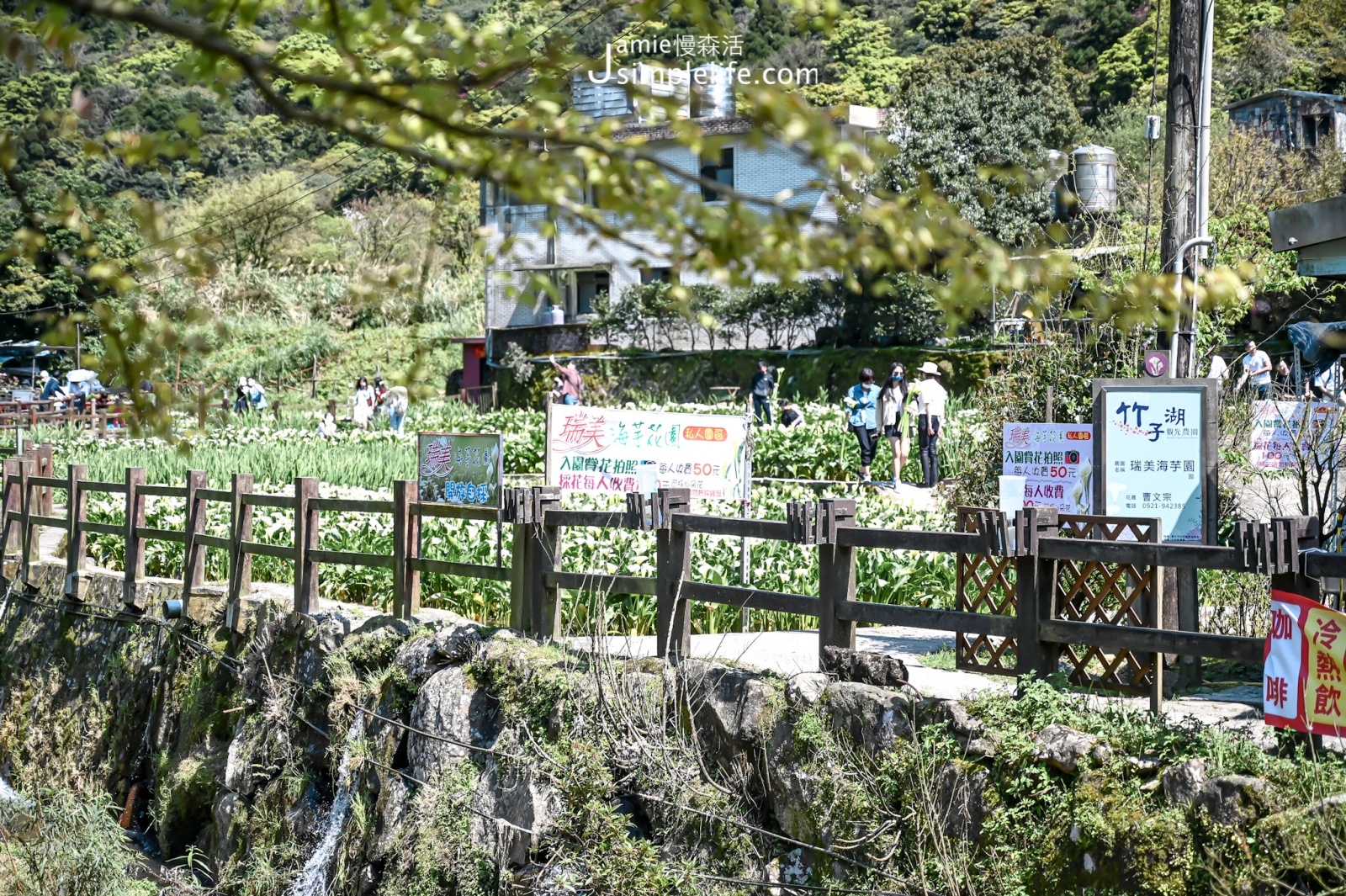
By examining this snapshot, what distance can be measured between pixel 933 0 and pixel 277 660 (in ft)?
225

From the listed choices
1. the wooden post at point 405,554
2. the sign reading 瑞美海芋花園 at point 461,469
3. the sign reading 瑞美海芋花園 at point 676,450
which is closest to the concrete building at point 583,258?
the sign reading 瑞美海芋花園 at point 676,450

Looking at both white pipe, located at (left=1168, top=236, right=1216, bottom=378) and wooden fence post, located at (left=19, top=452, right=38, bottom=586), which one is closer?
white pipe, located at (left=1168, top=236, right=1216, bottom=378)

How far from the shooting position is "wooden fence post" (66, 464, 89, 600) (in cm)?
1305

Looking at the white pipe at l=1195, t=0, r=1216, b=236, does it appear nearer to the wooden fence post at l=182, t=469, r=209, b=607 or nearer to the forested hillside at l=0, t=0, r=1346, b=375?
the forested hillside at l=0, t=0, r=1346, b=375

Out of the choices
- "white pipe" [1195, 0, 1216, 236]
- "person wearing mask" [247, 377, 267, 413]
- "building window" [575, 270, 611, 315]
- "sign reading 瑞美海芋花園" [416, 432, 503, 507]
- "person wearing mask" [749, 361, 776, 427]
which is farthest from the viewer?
"building window" [575, 270, 611, 315]

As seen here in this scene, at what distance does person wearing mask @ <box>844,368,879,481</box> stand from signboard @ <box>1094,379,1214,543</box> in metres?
9.99

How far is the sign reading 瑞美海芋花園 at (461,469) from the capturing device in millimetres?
9578

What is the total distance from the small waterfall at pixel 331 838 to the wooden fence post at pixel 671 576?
2538 millimetres

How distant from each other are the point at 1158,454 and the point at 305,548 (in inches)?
240

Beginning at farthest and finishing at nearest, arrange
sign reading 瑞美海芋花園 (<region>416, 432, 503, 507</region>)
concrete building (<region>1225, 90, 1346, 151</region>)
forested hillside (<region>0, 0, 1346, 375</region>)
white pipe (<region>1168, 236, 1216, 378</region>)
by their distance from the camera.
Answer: concrete building (<region>1225, 90, 1346, 151</region>), forested hillside (<region>0, 0, 1346, 375</region>), white pipe (<region>1168, 236, 1216, 378</region>), sign reading 瑞美海芋花園 (<region>416, 432, 503, 507</region>)

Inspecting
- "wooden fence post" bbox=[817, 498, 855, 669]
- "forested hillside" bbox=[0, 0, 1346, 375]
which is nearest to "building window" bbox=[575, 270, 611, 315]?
"forested hillside" bbox=[0, 0, 1346, 375]

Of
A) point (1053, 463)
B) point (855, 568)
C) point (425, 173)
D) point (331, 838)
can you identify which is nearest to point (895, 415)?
point (1053, 463)

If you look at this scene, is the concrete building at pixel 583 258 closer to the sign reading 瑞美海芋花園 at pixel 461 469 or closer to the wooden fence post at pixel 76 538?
the wooden fence post at pixel 76 538

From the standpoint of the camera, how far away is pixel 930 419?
17828 millimetres
